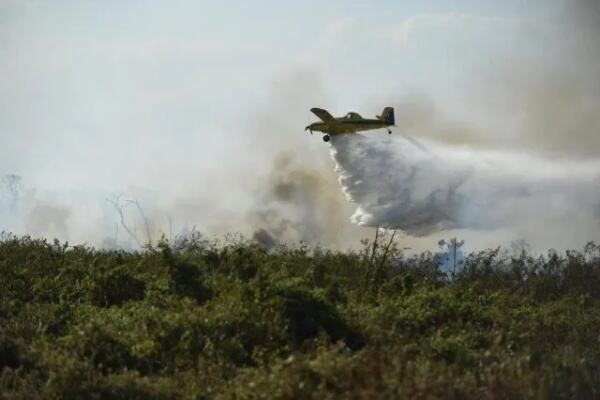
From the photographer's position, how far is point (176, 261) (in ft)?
64.8

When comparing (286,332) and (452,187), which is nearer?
(286,332)

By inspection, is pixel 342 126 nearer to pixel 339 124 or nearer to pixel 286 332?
pixel 339 124

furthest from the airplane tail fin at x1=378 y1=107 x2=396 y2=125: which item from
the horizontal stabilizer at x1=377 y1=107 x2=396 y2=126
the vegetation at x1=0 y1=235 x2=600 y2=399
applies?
the vegetation at x1=0 y1=235 x2=600 y2=399

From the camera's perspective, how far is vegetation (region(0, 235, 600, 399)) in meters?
10.5

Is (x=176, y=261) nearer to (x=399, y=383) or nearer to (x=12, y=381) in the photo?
(x=12, y=381)

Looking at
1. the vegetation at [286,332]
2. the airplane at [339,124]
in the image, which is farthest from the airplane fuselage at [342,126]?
the vegetation at [286,332]

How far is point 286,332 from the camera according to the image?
14.1 metres

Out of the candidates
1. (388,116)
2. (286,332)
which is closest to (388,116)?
(388,116)

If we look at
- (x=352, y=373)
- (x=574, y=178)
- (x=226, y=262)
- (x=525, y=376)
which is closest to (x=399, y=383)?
(x=352, y=373)

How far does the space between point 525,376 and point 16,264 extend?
60.9ft

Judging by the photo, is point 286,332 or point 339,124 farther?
point 339,124

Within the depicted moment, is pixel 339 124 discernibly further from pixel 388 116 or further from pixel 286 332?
pixel 286 332

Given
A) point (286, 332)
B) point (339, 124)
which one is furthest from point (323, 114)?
point (286, 332)

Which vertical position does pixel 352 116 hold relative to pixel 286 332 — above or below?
above
